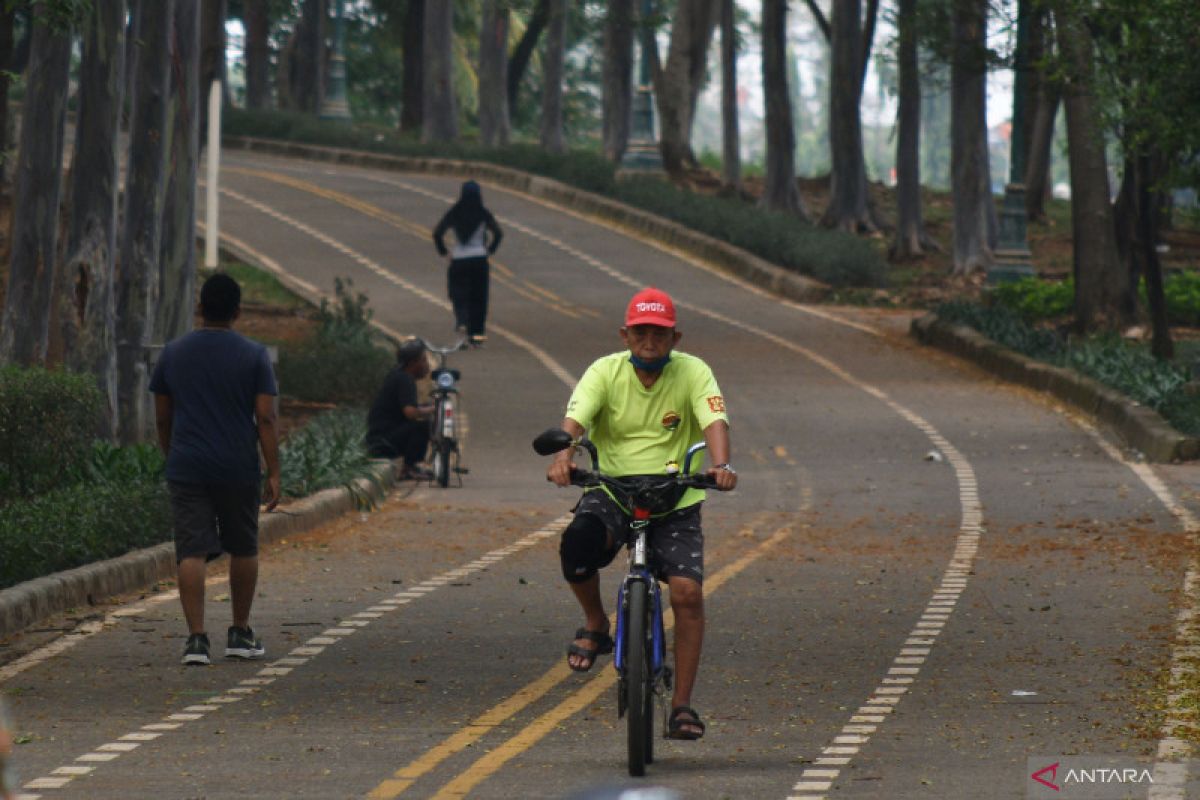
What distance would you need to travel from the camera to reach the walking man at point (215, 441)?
11.3 metres

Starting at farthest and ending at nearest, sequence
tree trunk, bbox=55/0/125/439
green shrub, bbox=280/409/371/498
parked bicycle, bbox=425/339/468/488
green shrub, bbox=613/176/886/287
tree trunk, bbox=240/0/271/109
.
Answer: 1. tree trunk, bbox=240/0/271/109
2. green shrub, bbox=613/176/886/287
3. parked bicycle, bbox=425/339/468/488
4. tree trunk, bbox=55/0/125/439
5. green shrub, bbox=280/409/371/498

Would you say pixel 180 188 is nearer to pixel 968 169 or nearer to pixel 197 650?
pixel 197 650

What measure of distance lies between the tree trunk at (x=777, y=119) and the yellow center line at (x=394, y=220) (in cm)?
855

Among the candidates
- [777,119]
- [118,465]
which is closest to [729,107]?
[777,119]

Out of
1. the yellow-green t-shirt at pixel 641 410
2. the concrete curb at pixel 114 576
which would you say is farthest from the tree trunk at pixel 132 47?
the yellow-green t-shirt at pixel 641 410

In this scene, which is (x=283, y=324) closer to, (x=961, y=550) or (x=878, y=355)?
(x=878, y=355)

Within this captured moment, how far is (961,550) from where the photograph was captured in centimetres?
1605

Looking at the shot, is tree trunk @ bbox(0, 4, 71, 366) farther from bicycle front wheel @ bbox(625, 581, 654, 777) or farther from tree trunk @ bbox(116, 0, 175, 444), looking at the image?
bicycle front wheel @ bbox(625, 581, 654, 777)

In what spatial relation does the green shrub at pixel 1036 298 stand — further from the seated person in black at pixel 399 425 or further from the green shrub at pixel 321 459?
the green shrub at pixel 321 459

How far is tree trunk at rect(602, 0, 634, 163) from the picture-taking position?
2153 inches

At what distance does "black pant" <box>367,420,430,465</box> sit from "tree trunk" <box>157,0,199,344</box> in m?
2.07

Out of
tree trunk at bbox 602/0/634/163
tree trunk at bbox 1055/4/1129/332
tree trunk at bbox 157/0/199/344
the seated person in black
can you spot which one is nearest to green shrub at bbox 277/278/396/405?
tree trunk at bbox 157/0/199/344

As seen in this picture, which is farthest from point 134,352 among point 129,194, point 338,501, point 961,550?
point 961,550

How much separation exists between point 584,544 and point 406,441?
1223 cm
